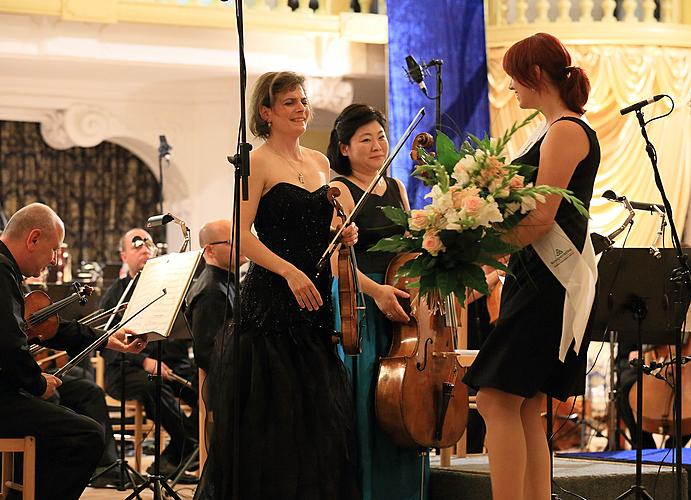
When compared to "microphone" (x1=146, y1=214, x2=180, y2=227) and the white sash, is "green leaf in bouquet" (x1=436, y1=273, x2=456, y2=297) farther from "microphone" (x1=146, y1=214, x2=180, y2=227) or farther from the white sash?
"microphone" (x1=146, y1=214, x2=180, y2=227)

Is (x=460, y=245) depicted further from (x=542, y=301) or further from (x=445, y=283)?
(x=542, y=301)

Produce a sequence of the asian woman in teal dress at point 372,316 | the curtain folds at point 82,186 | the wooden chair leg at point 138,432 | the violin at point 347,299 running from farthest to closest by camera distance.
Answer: the curtain folds at point 82,186
the wooden chair leg at point 138,432
the asian woman in teal dress at point 372,316
the violin at point 347,299

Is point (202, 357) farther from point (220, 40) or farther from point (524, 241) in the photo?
point (220, 40)

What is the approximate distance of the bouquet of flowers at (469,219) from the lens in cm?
295

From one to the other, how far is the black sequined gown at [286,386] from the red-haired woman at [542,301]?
715 millimetres

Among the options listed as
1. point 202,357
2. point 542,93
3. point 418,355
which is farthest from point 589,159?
point 202,357

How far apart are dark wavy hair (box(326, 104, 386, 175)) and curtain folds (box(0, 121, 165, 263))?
21.4ft

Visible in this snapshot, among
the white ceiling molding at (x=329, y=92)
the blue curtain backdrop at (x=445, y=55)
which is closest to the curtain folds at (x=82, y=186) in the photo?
the white ceiling molding at (x=329, y=92)

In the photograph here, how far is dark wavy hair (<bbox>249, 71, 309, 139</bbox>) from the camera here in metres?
3.74

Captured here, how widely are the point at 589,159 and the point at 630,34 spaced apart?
6.26m

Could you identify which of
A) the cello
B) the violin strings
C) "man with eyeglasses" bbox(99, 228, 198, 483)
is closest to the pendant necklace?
the cello

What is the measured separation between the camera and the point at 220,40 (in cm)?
830

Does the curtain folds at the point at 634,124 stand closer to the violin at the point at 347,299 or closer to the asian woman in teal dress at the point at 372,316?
the asian woman in teal dress at the point at 372,316

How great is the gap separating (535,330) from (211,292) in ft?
8.96
